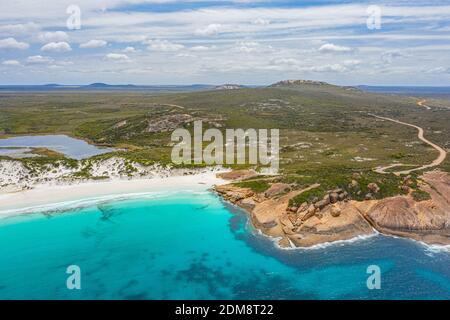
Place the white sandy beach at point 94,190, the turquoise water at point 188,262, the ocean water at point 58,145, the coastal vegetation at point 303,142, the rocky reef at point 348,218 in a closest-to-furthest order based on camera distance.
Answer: the turquoise water at point 188,262 → the rocky reef at point 348,218 → the white sandy beach at point 94,190 → the coastal vegetation at point 303,142 → the ocean water at point 58,145

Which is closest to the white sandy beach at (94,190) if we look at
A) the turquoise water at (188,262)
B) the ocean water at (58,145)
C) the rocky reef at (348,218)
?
the turquoise water at (188,262)

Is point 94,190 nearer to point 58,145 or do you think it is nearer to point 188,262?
point 188,262

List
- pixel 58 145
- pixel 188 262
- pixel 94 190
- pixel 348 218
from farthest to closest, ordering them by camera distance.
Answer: pixel 58 145 → pixel 94 190 → pixel 348 218 → pixel 188 262

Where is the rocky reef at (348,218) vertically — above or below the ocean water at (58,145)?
below

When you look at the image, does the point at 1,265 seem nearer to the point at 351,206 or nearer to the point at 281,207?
the point at 281,207

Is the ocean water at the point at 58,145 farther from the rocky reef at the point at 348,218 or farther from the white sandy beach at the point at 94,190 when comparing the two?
A: the rocky reef at the point at 348,218

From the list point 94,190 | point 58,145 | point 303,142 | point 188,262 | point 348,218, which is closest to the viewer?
point 188,262

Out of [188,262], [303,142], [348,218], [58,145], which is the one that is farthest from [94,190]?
[303,142]
